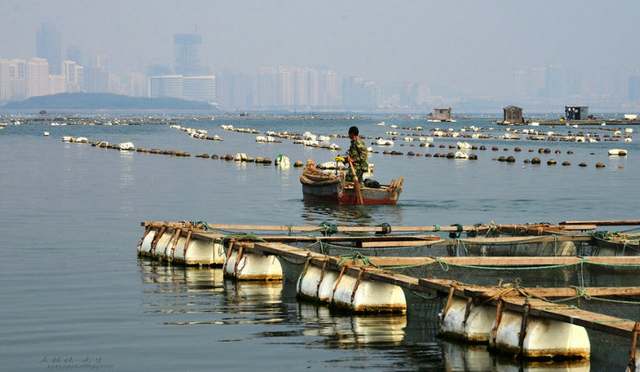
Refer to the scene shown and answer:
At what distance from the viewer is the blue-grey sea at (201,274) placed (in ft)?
48.8

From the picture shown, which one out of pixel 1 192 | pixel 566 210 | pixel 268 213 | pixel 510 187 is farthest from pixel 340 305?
pixel 510 187

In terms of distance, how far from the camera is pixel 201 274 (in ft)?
74.4

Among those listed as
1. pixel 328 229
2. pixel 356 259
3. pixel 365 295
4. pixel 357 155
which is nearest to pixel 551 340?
pixel 365 295

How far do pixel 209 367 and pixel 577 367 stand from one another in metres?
5.25

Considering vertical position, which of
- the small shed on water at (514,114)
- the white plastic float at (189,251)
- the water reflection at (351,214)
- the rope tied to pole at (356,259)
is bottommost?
the water reflection at (351,214)

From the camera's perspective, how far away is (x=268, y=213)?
129 ft

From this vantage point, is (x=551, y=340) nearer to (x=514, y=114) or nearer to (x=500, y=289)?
(x=500, y=289)

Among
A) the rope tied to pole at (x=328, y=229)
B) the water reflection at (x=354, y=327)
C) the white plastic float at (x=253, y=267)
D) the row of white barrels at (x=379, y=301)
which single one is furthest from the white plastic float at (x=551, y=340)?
the rope tied to pole at (x=328, y=229)

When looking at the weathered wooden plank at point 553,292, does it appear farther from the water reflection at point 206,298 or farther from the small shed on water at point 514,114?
the small shed on water at point 514,114

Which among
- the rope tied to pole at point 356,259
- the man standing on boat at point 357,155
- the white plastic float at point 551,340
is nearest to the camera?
the white plastic float at point 551,340

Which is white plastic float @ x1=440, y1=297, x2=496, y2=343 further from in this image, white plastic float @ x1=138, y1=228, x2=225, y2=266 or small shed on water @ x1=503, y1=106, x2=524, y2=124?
small shed on water @ x1=503, y1=106, x2=524, y2=124

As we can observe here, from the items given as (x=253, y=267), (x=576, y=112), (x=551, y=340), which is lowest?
(x=253, y=267)

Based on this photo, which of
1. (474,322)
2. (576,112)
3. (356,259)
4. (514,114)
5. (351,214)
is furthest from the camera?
(514,114)

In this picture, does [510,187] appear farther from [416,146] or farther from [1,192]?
[416,146]
